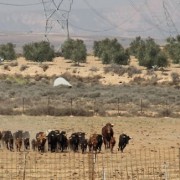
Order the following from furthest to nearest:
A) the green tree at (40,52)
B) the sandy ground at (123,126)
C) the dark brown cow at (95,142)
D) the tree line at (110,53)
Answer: the green tree at (40,52) < the tree line at (110,53) < the sandy ground at (123,126) < the dark brown cow at (95,142)

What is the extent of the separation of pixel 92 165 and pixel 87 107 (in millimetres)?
25018

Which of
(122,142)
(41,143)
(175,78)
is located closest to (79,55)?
(175,78)

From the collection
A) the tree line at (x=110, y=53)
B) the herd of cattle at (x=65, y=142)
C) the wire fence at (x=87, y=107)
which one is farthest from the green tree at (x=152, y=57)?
the herd of cattle at (x=65, y=142)

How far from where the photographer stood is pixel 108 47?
10375cm

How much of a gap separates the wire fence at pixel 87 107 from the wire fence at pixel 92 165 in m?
13.0

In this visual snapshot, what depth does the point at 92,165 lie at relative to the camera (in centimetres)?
1534

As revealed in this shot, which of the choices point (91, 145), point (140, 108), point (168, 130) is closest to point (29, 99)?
point (140, 108)

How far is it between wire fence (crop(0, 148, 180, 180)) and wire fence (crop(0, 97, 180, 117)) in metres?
13.0

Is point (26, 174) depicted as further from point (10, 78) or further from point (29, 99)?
point (10, 78)

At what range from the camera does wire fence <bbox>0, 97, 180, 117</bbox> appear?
3628 centimetres

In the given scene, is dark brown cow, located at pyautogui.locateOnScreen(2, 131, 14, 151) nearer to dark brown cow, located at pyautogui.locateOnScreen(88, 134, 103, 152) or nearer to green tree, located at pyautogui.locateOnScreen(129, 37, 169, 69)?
dark brown cow, located at pyautogui.locateOnScreen(88, 134, 103, 152)

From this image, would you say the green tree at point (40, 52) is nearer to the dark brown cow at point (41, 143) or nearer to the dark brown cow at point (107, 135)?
the dark brown cow at point (107, 135)

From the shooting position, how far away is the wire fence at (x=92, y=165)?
56.4ft

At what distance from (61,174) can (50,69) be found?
202 ft
